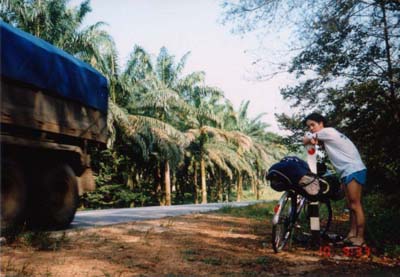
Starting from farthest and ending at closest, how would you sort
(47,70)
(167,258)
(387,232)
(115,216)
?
(115,216), (47,70), (387,232), (167,258)

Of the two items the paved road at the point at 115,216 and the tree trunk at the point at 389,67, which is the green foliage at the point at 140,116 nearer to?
the paved road at the point at 115,216

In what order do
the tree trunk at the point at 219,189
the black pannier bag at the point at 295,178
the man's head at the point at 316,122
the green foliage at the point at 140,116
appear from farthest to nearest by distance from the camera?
the tree trunk at the point at 219,189 → the green foliage at the point at 140,116 → the man's head at the point at 316,122 → the black pannier bag at the point at 295,178

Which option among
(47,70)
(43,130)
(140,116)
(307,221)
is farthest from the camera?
(140,116)

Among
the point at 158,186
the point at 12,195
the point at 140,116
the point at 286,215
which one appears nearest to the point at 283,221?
the point at 286,215

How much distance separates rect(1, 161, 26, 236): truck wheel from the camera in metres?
5.75

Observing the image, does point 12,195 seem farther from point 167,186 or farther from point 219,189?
point 219,189

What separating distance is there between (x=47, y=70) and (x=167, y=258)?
410cm

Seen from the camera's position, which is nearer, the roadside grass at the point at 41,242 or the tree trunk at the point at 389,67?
the roadside grass at the point at 41,242

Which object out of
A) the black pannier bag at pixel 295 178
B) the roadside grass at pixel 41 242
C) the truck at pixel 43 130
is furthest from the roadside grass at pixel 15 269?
the black pannier bag at pixel 295 178

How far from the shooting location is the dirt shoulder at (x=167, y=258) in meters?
3.62

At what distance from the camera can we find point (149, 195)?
27.0 meters

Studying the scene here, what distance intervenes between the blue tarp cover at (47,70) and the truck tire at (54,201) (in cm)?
144

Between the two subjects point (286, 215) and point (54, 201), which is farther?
point (54, 201)

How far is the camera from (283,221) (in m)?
4.78
